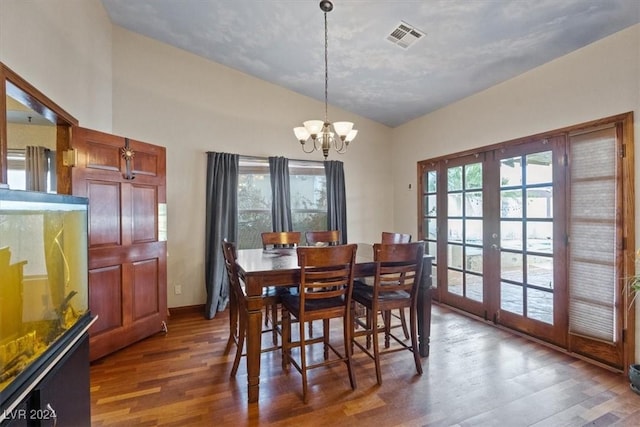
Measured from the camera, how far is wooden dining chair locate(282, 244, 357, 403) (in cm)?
212

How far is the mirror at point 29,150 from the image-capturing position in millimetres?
2821

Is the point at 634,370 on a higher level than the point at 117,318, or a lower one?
lower

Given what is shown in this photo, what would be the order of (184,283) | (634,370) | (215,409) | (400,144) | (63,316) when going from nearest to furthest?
(63,316)
(215,409)
(634,370)
(184,283)
(400,144)

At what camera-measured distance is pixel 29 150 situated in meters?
2.94

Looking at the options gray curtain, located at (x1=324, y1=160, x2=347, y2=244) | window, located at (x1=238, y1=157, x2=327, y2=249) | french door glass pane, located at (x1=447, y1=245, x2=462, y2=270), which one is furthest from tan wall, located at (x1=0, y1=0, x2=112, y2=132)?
french door glass pane, located at (x1=447, y1=245, x2=462, y2=270)

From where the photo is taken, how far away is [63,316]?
1383 mm

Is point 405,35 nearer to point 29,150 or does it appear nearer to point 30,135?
point 29,150

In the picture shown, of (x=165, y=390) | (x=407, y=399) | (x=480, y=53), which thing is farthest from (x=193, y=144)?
(x=407, y=399)

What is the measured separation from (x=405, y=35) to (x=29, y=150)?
12.2 feet

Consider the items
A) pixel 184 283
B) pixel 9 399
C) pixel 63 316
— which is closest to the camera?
pixel 9 399

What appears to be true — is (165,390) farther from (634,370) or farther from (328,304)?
(634,370)

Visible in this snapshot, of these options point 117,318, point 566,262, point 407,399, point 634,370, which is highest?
point 566,262

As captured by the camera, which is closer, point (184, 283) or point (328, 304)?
point (328, 304)

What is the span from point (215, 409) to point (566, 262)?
3.25 m
